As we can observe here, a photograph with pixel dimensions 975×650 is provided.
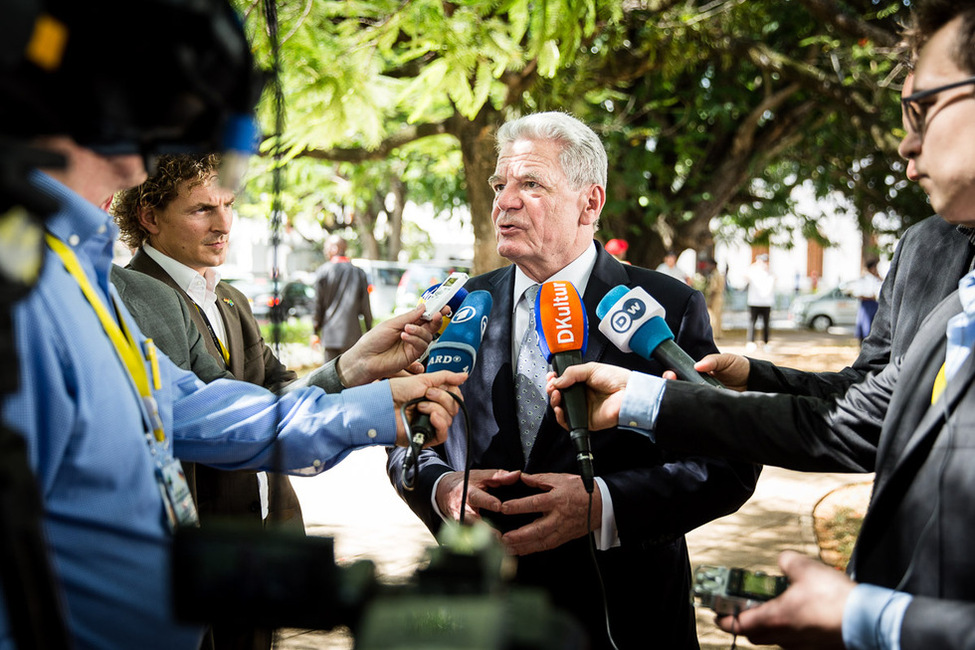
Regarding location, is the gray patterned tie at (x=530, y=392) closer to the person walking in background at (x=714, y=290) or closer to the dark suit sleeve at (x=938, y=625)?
the dark suit sleeve at (x=938, y=625)

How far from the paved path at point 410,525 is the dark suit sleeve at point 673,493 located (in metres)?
2.05

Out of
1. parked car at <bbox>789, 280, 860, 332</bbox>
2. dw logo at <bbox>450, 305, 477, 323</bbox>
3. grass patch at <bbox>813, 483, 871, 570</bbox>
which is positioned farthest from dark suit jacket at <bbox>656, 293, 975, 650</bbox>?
parked car at <bbox>789, 280, 860, 332</bbox>

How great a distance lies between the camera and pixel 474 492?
7.01 ft

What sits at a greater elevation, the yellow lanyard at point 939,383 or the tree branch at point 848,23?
the tree branch at point 848,23

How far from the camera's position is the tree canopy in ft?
13.6

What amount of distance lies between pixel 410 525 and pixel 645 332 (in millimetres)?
3975

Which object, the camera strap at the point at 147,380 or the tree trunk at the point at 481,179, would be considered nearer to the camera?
the camera strap at the point at 147,380

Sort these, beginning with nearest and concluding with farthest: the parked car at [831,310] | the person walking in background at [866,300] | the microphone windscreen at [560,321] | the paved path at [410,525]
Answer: the microphone windscreen at [560,321], the paved path at [410,525], the person walking in background at [866,300], the parked car at [831,310]

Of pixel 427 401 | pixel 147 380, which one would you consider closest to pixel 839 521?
pixel 427 401

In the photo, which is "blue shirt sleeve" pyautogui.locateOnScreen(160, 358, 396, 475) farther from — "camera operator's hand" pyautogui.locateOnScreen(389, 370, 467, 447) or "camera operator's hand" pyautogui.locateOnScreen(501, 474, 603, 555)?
"camera operator's hand" pyautogui.locateOnScreen(501, 474, 603, 555)

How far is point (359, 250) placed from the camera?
111ft

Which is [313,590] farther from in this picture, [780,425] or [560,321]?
[780,425]

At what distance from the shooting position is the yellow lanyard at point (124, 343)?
50.1 inches

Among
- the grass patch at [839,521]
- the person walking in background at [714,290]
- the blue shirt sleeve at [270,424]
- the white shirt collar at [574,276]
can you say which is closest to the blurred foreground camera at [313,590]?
the blue shirt sleeve at [270,424]
